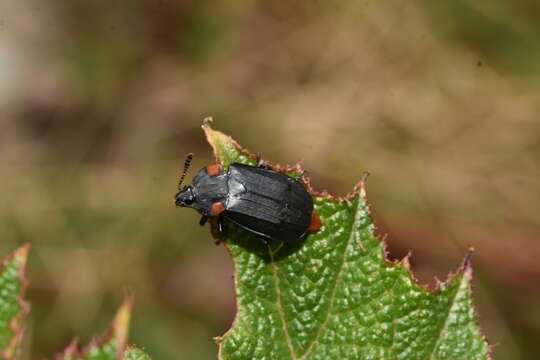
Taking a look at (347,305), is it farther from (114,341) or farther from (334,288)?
(114,341)

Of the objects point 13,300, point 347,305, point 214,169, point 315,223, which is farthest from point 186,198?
point 347,305

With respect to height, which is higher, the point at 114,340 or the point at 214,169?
the point at 214,169

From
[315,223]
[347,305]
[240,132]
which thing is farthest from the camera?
[240,132]

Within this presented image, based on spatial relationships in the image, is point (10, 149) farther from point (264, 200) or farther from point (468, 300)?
point (468, 300)

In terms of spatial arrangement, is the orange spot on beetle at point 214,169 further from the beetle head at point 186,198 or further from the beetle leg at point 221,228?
the beetle leg at point 221,228

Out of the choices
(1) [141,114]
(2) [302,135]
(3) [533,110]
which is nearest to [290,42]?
(2) [302,135]

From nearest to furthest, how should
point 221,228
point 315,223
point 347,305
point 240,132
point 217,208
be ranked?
point 347,305 → point 315,223 → point 221,228 → point 217,208 → point 240,132
